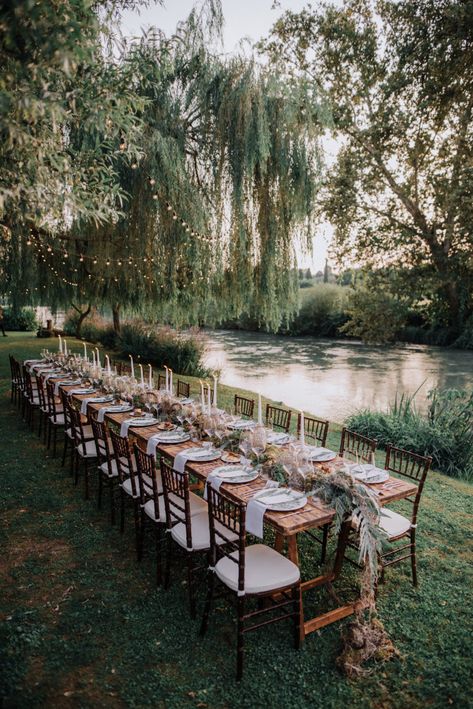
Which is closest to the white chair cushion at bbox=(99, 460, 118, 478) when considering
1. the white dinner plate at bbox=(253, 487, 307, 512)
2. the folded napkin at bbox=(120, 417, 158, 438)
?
the folded napkin at bbox=(120, 417, 158, 438)

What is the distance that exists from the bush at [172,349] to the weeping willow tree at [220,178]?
6500mm

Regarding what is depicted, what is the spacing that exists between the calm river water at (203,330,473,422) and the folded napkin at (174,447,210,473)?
22.0 feet

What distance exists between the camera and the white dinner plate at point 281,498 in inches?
123

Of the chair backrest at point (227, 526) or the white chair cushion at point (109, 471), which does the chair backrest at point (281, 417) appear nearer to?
the white chair cushion at point (109, 471)

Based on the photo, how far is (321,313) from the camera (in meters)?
29.7

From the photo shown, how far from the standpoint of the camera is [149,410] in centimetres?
557

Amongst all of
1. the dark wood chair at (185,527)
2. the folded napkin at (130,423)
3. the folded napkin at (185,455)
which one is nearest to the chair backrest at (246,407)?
the folded napkin at (130,423)

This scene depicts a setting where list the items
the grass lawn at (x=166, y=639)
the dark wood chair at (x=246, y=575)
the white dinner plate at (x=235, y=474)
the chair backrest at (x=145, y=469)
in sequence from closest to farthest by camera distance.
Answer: the grass lawn at (x=166, y=639) < the dark wood chair at (x=246, y=575) < the white dinner plate at (x=235, y=474) < the chair backrest at (x=145, y=469)

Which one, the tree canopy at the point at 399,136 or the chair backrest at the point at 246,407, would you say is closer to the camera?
the chair backrest at the point at 246,407

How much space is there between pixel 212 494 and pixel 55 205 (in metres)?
2.29

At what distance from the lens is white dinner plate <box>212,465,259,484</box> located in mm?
3568

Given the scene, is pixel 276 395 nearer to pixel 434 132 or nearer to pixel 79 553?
pixel 434 132

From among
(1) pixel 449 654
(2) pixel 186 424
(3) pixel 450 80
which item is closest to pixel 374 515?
(1) pixel 449 654

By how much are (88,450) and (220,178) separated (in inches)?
170
